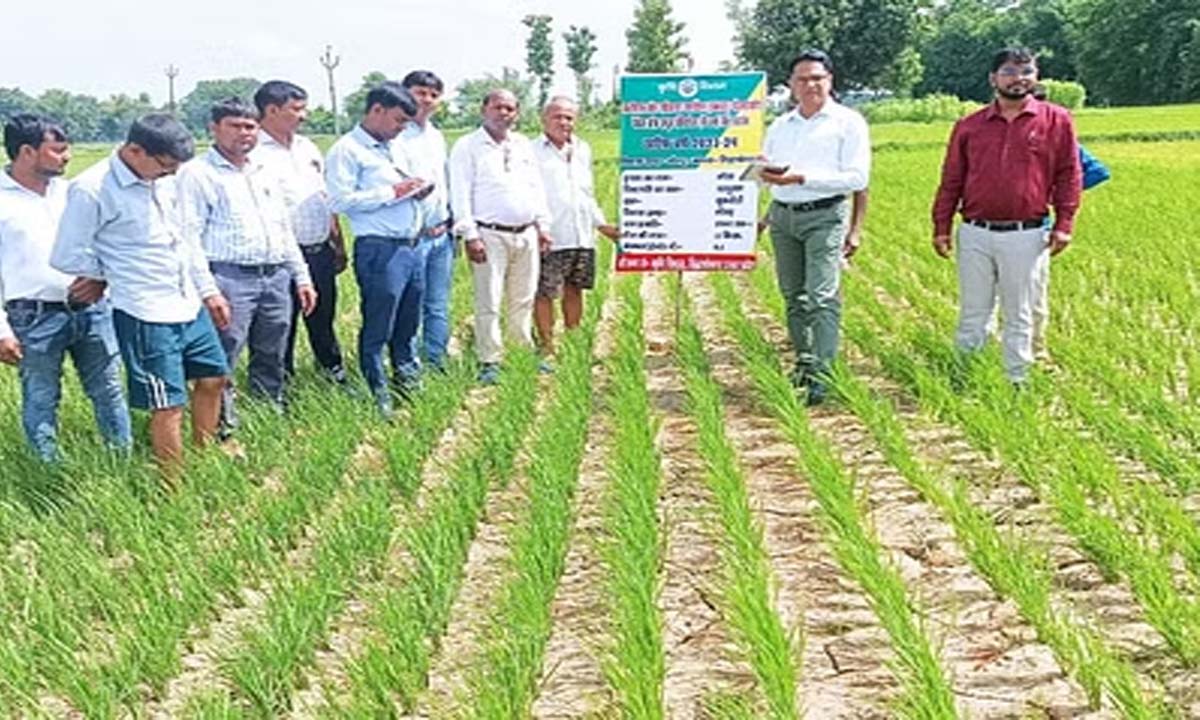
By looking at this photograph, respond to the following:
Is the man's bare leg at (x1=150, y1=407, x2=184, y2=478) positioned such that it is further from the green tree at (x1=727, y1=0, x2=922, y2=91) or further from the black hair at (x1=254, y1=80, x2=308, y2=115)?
the green tree at (x1=727, y1=0, x2=922, y2=91)

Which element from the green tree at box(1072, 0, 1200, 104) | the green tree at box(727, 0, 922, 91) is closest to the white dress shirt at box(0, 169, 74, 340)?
the green tree at box(727, 0, 922, 91)

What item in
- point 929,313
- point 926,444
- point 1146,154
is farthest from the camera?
point 1146,154

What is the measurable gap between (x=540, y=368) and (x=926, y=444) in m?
2.10

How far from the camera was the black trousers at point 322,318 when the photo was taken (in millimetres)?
5371

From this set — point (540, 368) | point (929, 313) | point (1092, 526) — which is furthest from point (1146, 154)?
point (1092, 526)

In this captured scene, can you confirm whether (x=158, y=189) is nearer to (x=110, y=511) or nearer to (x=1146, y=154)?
(x=110, y=511)

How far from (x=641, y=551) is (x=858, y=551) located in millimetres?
558

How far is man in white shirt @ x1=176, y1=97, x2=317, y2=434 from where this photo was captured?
445cm

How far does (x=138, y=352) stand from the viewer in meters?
3.89

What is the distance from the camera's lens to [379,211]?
5141 millimetres

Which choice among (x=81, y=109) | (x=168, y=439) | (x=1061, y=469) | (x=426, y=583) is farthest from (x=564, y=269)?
(x=81, y=109)

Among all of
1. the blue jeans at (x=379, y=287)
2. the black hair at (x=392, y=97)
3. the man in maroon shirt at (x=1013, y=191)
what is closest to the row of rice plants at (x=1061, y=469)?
the man in maroon shirt at (x=1013, y=191)

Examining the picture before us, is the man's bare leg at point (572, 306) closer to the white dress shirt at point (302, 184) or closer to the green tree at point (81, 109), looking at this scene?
the white dress shirt at point (302, 184)

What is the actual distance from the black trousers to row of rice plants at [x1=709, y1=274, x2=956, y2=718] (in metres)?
1.96
